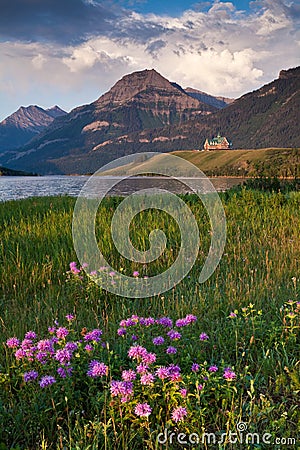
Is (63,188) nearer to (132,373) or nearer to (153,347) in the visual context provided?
(153,347)

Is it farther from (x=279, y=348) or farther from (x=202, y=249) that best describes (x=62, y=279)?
(x=279, y=348)

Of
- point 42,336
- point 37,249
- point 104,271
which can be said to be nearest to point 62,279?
point 104,271

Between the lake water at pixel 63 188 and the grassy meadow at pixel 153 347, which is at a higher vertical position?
the lake water at pixel 63 188

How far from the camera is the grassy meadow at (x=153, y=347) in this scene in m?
2.24

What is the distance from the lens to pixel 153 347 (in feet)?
9.95

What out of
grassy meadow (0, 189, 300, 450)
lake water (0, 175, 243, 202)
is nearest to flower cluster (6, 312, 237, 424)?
grassy meadow (0, 189, 300, 450)

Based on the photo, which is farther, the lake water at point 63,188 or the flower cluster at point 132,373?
the lake water at point 63,188

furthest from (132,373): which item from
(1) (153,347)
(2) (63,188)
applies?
(2) (63,188)

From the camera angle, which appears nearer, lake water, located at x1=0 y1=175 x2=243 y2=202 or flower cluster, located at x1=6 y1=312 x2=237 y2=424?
flower cluster, located at x1=6 y1=312 x2=237 y2=424

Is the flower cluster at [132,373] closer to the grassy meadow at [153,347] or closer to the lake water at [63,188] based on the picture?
the grassy meadow at [153,347]

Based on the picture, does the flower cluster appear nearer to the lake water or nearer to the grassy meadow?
the grassy meadow

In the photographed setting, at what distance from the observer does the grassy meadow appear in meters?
2.24

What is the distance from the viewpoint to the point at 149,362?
89.3 inches

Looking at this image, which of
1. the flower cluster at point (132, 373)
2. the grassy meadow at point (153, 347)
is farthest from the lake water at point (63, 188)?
the flower cluster at point (132, 373)
